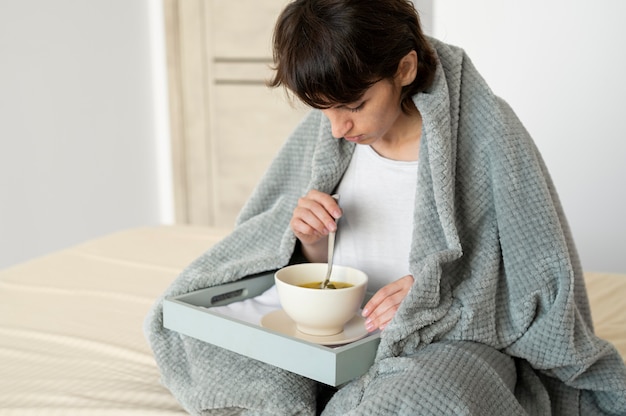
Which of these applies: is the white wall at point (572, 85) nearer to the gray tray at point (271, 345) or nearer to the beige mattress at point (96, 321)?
the beige mattress at point (96, 321)

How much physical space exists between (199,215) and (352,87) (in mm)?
2530

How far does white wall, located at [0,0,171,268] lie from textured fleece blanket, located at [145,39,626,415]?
1.90 m

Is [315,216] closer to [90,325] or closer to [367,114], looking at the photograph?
[367,114]

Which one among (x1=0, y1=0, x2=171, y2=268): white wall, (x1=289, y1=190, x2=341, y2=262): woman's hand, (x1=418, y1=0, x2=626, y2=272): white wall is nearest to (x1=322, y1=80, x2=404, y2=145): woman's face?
(x1=289, y1=190, x2=341, y2=262): woman's hand

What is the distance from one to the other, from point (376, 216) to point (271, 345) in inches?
14.8

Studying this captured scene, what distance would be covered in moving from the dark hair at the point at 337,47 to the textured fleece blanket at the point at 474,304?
0.12m

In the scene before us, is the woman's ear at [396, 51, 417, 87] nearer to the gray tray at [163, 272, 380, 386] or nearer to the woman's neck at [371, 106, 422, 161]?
the woman's neck at [371, 106, 422, 161]

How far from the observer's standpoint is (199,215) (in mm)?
3533

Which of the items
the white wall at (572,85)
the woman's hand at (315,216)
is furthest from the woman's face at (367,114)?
the white wall at (572,85)

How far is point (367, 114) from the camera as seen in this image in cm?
114

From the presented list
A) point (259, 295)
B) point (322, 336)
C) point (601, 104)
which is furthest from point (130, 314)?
point (601, 104)

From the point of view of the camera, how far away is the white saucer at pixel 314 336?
105 centimetres

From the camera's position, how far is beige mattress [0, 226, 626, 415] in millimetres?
1147

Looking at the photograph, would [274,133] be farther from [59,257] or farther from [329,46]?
[329,46]
